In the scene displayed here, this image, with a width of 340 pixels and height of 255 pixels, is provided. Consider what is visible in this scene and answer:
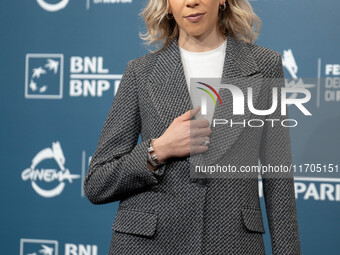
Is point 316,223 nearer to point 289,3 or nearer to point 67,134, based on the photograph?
point 289,3

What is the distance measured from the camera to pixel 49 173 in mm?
2668

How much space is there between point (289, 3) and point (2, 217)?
167 cm

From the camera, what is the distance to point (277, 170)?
1.32 metres

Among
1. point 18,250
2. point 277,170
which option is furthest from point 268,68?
point 18,250

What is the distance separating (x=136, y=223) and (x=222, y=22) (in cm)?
55

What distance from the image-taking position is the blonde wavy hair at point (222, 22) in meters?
1.44

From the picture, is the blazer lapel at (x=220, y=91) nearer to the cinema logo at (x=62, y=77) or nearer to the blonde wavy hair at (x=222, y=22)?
the blonde wavy hair at (x=222, y=22)

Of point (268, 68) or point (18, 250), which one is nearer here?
point (268, 68)

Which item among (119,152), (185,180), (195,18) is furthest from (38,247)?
(195,18)

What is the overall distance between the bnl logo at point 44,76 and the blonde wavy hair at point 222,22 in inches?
47.4

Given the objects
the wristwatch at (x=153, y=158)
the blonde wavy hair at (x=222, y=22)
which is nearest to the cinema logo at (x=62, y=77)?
the blonde wavy hair at (x=222, y=22)

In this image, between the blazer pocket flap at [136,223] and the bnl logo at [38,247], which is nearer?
the blazer pocket flap at [136,223]

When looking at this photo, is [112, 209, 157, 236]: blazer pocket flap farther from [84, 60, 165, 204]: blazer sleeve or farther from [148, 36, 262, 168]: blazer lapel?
[148, 36, 262, 168]: blazer lapel

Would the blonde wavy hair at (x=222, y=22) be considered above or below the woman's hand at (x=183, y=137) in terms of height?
above
